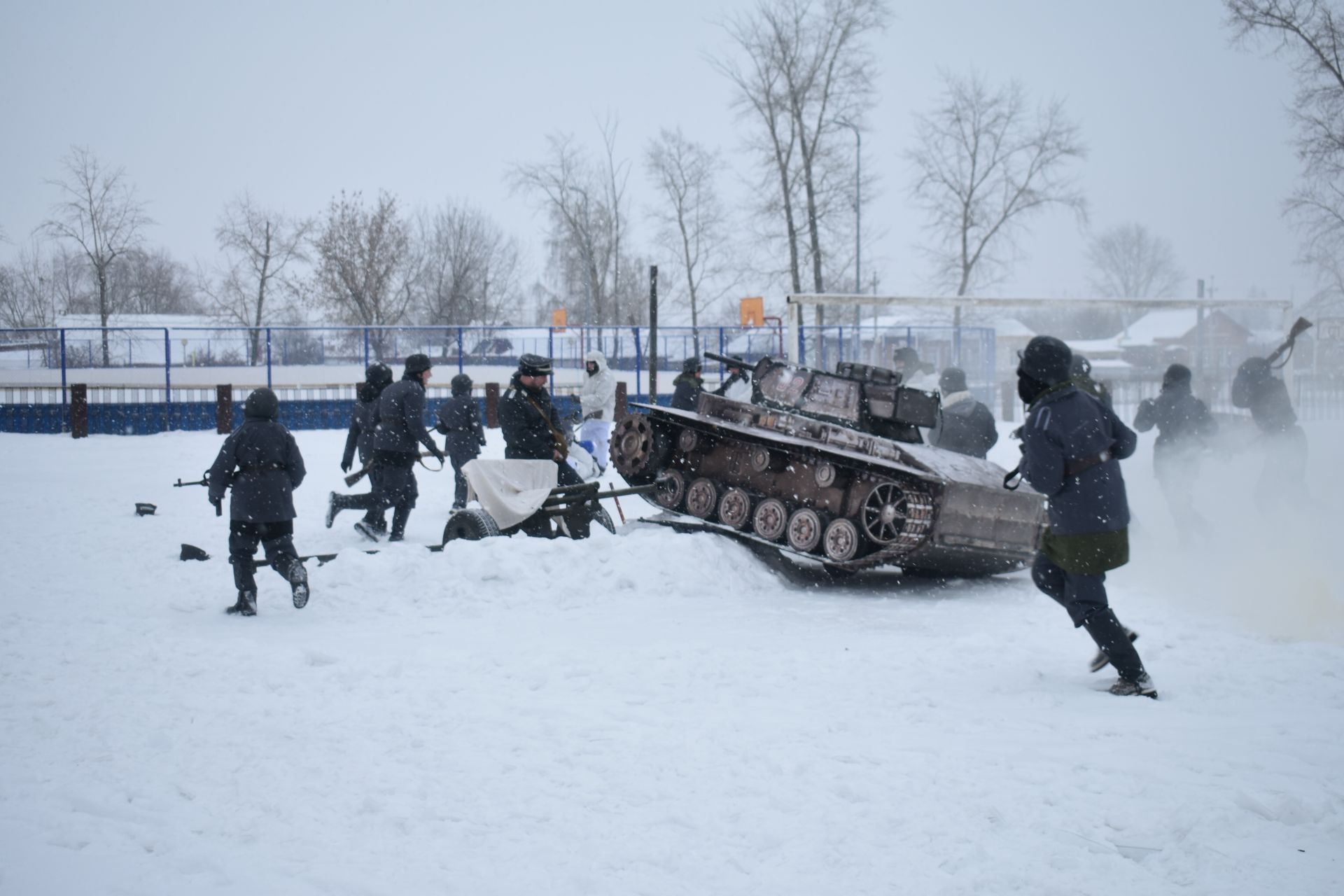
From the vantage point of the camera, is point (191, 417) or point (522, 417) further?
point (191, 417)

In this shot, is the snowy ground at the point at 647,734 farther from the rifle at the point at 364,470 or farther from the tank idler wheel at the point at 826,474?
the rifle at the point at 364,470

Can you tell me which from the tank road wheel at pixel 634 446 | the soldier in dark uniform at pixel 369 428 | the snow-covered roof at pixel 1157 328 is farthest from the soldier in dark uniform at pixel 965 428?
the snow-covered roof at pixel 1157 328

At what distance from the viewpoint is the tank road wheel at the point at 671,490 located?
11148mm

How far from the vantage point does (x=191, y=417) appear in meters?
23.6

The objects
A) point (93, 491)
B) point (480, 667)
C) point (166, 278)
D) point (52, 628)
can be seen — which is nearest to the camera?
point (480, 667)

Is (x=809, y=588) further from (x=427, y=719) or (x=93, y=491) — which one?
(x=93, y=491)

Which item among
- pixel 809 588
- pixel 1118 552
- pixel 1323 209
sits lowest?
pixel 809 588

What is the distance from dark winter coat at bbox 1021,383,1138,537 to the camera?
565cm

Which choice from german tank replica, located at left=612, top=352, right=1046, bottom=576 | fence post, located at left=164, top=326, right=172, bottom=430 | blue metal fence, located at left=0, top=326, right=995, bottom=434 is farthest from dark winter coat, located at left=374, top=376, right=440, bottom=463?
fence post, located at left=164, top=326, right=172, bottom=430

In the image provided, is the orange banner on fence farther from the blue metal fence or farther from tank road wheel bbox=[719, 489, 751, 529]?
tank road wheel bbox=[719, 489, 751, 529]

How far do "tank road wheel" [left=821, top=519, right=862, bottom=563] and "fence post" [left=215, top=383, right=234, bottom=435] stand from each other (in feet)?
54.1

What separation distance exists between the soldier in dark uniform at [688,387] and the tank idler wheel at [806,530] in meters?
4.44

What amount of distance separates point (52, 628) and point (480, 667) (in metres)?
3.07

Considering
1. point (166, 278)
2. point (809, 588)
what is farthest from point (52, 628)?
point (166, 278)
